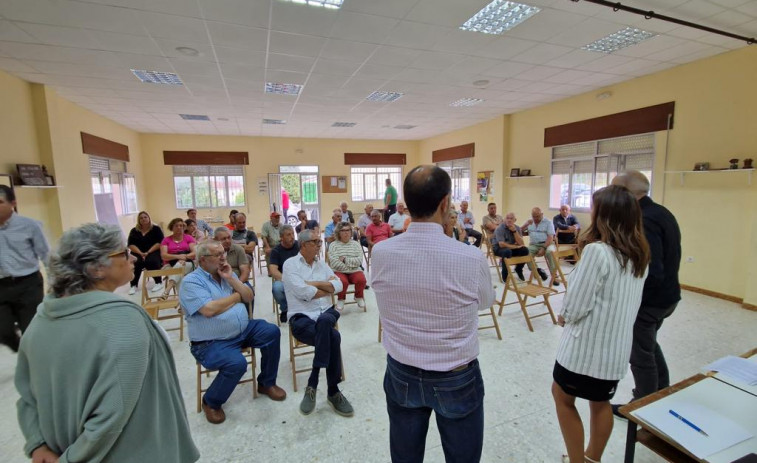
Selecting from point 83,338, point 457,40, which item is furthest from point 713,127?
point 83,338

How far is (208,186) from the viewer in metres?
9.88

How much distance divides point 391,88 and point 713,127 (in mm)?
4435

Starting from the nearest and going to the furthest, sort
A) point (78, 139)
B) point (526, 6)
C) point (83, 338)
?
point (83, 338) → point (526, 6) → point (78, 139)

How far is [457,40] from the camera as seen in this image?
382cm

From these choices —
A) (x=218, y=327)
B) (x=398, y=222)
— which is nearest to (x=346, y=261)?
(x=218, y=327)

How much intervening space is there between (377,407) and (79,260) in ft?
6.63

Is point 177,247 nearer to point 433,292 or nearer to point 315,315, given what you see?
point 315,315

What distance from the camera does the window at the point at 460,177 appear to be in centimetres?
967

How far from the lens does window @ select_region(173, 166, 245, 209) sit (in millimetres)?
9664

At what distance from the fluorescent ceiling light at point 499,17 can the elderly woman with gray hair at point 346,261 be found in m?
2.63

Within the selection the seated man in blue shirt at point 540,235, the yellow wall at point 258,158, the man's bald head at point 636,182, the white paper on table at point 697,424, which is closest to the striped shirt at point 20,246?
the white paper on table at point 697,424

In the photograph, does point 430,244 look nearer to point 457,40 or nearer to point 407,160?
point 457,40

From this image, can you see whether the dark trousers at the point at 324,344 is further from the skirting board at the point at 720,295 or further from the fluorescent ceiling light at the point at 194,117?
the fluorescent ceiling light at the point at 194,117

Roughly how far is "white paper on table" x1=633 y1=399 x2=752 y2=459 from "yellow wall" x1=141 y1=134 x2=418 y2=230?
33.5 ft
